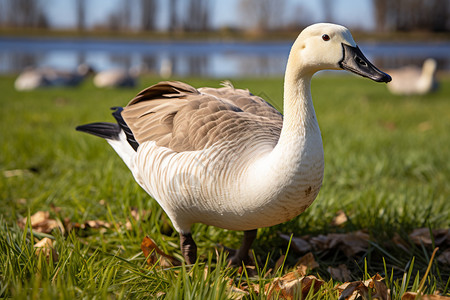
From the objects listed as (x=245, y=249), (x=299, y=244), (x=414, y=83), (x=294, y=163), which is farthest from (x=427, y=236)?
(x=414, y=83)

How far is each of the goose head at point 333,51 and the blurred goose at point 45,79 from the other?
13996 mm

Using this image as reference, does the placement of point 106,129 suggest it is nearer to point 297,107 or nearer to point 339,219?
point 297,107

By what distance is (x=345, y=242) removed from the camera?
3053 mm

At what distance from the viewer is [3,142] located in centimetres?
557

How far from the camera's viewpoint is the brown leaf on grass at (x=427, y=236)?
3.06 meters

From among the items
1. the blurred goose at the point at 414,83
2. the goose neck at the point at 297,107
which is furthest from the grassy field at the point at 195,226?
the blurred goose at the point at 414,83

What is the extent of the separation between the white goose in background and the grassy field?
30 cm

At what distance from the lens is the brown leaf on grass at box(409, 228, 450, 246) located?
3.06 metres

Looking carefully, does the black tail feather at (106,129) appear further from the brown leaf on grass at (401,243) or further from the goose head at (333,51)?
the brown leaf on grass at (401,243)

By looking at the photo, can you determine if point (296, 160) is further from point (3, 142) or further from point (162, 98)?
point (3, 142)

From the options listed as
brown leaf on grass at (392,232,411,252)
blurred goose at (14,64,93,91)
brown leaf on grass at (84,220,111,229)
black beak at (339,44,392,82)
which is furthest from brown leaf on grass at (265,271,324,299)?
blurred goose at (14,64,93,91)

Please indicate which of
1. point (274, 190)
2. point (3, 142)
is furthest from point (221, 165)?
point (3, 142)

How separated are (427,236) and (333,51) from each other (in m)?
1.66

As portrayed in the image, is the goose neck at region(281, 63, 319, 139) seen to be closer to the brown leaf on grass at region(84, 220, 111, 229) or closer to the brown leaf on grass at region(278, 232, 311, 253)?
the brown leaf on grass at region(278, 232, 311, 253)
